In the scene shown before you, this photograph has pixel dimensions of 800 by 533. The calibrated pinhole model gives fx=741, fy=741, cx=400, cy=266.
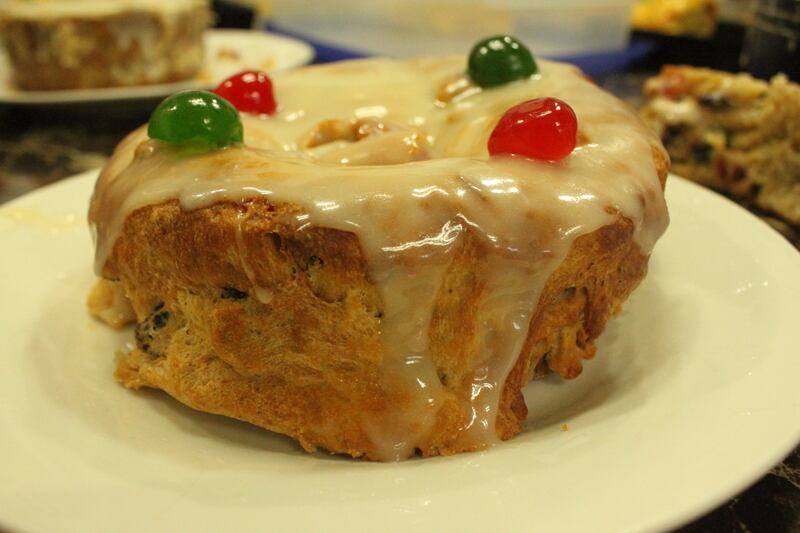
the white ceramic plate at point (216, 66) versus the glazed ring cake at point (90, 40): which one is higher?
the glazed ring cake at point (90, 40)

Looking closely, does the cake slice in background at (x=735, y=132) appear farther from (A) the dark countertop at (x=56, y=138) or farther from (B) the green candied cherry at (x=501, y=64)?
(A) the dark countertop at (x=56, y=138)

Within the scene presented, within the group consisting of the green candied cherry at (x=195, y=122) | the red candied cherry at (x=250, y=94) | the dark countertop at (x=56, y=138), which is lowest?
the dark countertop at (x=56, y=138)

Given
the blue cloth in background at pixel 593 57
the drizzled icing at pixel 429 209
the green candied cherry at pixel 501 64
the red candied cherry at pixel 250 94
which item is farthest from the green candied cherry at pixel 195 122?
the blue cloth in background at pixel 593 57

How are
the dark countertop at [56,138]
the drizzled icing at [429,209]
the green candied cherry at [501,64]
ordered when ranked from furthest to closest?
the dark countertop at [56,138], the green candied cherry at [501,64], the drizzled icing at [429,209]

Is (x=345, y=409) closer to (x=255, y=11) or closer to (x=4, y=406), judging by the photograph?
(x=4, y=406)

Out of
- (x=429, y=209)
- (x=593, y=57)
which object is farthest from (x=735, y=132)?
(x=429, y=209)

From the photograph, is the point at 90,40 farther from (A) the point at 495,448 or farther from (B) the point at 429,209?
(A) the point at 495,448
